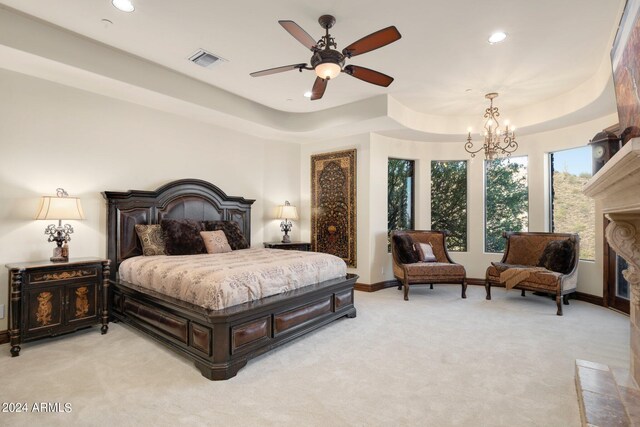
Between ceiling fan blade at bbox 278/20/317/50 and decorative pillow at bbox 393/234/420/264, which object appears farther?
decorative pillow at bbox 393/234/420/264

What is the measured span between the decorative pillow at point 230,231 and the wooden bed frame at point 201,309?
229mm

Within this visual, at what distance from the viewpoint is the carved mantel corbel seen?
2.15 m

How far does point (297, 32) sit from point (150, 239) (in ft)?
10.2

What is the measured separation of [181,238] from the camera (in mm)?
4090


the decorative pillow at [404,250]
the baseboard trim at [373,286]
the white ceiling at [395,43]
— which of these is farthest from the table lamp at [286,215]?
the white ceiling at [395,43]

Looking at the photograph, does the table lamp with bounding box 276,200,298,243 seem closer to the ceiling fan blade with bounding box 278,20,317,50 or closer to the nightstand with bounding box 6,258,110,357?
the nightstand with bounding box 6,258,110,357

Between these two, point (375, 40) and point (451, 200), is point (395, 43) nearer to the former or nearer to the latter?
point (375, 40)

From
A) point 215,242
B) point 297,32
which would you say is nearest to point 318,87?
point 297,32

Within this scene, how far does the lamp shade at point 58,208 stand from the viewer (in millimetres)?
3184

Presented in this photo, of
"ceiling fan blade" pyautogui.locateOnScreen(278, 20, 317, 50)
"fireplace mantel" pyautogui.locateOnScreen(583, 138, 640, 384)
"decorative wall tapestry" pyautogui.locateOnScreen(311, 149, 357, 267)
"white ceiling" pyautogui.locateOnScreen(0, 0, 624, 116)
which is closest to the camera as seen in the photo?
"fireplace mantel" pyautogui.locateOnScreen(583, 138, 640, 384)

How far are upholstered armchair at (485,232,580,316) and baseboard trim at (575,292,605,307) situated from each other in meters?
0.44

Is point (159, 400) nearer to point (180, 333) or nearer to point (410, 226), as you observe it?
point (180, 333)

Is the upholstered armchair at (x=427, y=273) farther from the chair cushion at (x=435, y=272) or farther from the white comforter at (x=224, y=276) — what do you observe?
the white comforter at (x=224, y=276)

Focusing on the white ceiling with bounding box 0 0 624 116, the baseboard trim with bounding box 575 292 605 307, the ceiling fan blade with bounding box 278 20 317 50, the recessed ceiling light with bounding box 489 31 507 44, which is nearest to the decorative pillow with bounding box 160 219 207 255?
the white ceiling with bounding box 0 0 624 116
